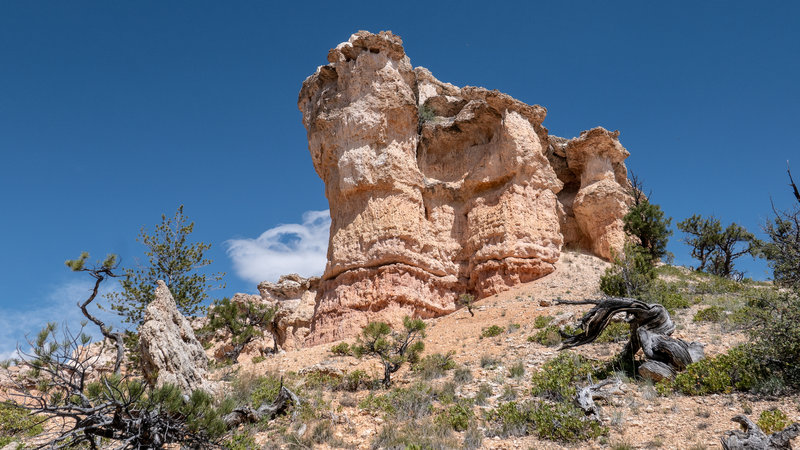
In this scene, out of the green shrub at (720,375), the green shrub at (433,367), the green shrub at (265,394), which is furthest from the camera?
the green shrub at (433,367)

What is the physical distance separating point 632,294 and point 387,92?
43.5 ft

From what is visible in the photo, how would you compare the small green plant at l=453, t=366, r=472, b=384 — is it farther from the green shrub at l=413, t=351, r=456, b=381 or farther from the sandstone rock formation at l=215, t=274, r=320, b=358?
the sandstone rock formation at l=215, t=274, r=320, b=358

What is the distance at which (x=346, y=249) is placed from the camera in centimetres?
2123

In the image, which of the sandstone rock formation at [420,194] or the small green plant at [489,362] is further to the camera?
the sandstone rock formation at [420,194]

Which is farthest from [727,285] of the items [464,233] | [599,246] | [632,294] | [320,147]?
[320,147]

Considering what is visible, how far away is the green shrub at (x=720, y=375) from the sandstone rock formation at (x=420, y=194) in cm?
1276

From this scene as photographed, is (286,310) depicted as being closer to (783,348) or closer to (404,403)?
(404,403)

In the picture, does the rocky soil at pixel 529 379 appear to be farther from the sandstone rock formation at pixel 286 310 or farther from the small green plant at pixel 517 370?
the sandstone rock formation at pixel 286 310

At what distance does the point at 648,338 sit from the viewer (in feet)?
29.1

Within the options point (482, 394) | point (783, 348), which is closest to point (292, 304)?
point (482, 394)

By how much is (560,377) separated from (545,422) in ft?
5.59

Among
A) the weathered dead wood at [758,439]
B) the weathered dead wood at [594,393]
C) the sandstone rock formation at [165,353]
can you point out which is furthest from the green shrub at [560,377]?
the sandstone rock formation at [165,353]

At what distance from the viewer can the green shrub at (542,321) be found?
43.4ft

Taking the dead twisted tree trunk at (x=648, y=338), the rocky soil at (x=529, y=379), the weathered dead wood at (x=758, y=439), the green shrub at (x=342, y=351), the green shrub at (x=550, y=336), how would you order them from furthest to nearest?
the green shrub at (x=342, y=351) → the green shrub at (x=550, y=336) → the dead twisted tree trunk at (x=648, y=338) → the rocky soil at (x=529, y=379) → the weathered dead wood at (x=758, y=439)
